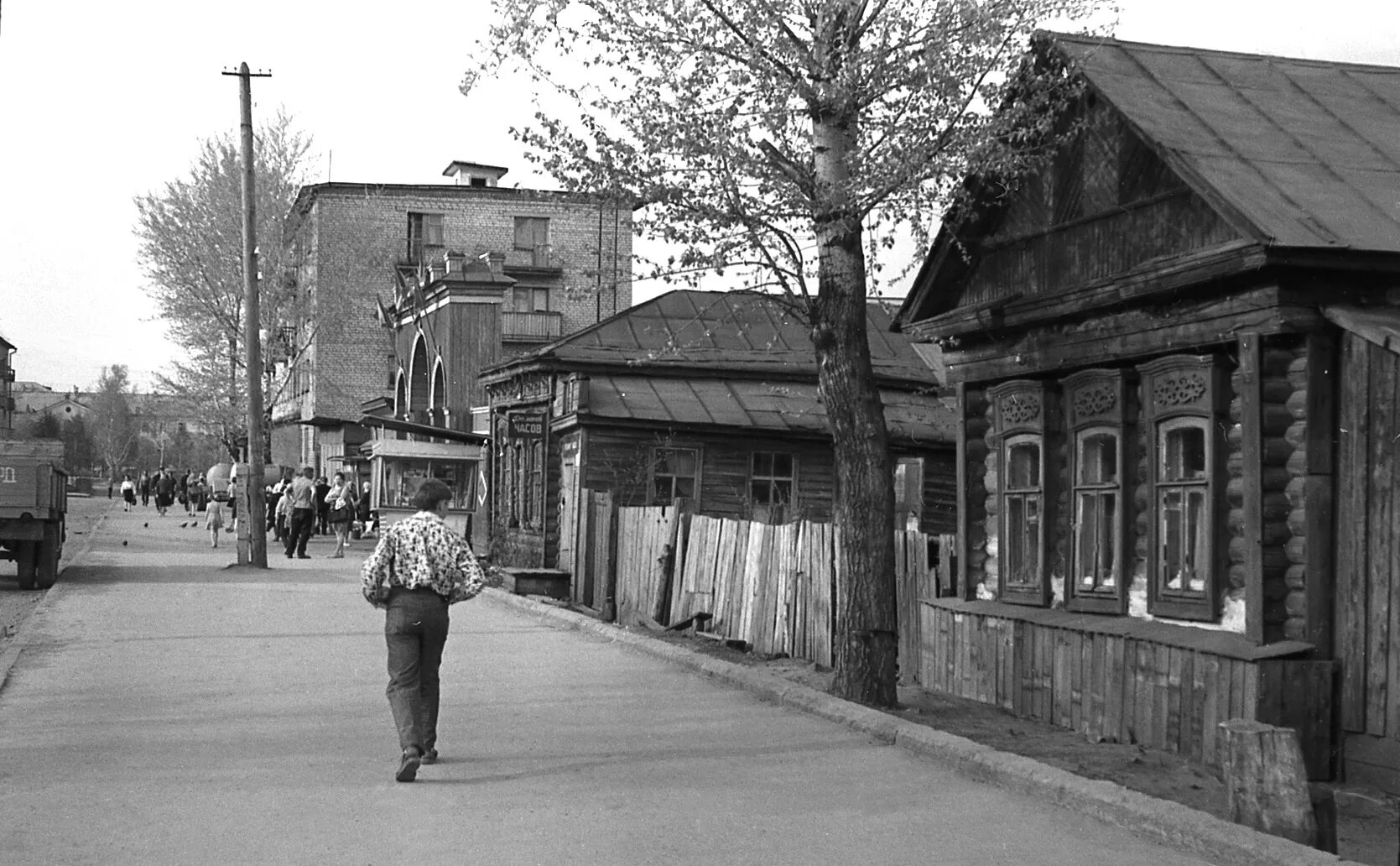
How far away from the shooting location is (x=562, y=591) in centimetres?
2503

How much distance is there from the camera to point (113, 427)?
16312 cm

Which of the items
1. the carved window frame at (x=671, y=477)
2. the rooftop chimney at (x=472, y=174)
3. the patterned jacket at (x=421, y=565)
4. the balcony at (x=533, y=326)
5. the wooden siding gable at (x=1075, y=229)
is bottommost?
the patterned jacket at (x=421, y=565)

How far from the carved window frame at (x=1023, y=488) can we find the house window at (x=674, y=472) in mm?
13609

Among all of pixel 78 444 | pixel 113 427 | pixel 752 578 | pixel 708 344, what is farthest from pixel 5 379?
pixel 752 578

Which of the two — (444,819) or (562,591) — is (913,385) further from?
(444,819)

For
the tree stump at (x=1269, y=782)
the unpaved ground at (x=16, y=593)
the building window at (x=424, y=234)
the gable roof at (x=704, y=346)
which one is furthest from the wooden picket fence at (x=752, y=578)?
the building window at (x=424, y=234)

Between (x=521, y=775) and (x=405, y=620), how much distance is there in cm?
108

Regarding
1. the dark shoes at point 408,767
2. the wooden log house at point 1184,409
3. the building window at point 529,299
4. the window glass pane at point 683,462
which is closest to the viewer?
the dark shoes at point 408,767

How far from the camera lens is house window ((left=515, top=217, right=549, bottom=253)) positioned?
70.2m

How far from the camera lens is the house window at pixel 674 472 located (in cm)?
2808

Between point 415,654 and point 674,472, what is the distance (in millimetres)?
18632

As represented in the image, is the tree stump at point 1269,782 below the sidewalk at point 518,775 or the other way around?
the other way around

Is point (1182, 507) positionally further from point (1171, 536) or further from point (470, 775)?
point (470, 775)

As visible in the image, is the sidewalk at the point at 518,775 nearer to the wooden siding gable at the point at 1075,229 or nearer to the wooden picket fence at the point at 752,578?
the wooden picket fence at the point at 752,578
